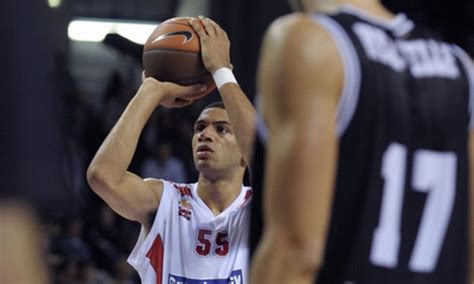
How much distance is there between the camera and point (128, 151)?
525cm

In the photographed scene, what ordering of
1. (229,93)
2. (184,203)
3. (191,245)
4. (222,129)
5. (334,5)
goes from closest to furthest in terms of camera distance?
(334,5)
(229,93)
(191,245)
(184,203)
(222,129)

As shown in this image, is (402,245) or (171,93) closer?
(402,245)

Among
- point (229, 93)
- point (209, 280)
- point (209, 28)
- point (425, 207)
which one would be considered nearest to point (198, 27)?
point (209, 28)

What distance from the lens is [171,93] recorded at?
204 inches

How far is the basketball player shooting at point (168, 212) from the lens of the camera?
17.1 ft

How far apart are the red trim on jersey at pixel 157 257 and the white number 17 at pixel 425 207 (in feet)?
7.84

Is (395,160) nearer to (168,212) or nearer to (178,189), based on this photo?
(168,212)

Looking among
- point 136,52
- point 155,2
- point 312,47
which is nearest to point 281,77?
point 312,47

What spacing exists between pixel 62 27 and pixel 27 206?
11700 mm

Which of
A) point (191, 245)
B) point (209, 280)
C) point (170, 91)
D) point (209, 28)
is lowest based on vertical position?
point (209, 280)

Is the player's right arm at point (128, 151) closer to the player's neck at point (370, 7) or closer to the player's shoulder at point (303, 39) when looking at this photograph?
the player's neck at point (370, 7)

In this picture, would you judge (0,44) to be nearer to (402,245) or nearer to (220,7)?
(402,245)

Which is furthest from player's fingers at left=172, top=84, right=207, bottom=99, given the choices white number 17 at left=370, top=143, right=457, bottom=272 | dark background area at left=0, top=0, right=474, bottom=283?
white number 17 at left=370, top=143, right=457, bottom=272

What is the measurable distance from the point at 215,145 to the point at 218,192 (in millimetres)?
226
